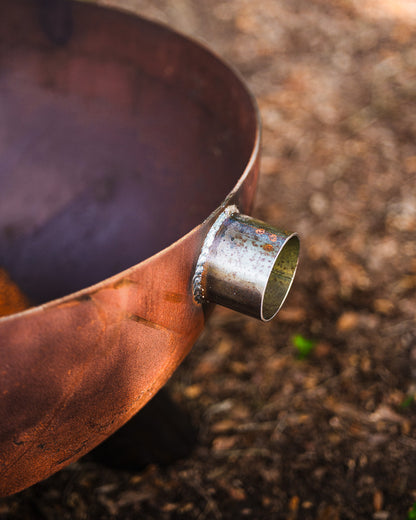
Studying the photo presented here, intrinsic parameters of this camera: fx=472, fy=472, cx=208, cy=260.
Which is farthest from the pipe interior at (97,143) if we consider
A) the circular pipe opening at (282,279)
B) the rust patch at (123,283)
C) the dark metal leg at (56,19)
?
the rust patch at (123,283)

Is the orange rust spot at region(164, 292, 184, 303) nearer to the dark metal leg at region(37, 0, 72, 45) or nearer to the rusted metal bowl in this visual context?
the rusted metal bowl

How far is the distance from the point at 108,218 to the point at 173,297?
→ 2.47ft

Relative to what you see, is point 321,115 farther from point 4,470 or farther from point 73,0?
point 4,470

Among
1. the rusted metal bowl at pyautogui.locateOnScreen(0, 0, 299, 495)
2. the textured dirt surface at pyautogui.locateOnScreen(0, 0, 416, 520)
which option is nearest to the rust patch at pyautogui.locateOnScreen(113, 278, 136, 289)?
the rusted metal bowl at pyautogui.locateOnScreen(0, 0, 299, 495)

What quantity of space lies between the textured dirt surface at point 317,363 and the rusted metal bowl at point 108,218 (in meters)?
0.52

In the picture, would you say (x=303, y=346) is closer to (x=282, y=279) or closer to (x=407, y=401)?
(x=407, y=401)

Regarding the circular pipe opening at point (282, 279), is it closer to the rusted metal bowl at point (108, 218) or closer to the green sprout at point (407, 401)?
the rusted metal bowl at point (108, 218)

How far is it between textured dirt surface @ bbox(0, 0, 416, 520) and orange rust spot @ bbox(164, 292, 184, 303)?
76 centimetres

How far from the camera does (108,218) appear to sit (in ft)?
4.48

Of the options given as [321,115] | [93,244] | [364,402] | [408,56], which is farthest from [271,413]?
[408,56]

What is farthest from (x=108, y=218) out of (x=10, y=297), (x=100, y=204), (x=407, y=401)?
(x=407, y=401)

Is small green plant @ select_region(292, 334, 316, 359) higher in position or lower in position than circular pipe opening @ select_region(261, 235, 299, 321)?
lower

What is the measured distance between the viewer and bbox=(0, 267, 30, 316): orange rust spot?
1.26 meters

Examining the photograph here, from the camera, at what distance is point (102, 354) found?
618 millimetres
